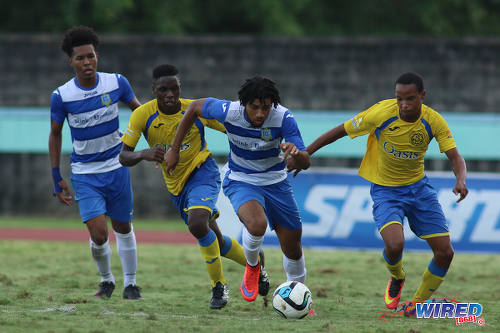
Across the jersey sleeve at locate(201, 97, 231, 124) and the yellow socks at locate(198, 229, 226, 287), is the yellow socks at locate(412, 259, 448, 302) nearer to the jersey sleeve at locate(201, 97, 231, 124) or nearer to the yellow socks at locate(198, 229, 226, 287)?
the yellow socks at locate(198, 229, 226, 287)

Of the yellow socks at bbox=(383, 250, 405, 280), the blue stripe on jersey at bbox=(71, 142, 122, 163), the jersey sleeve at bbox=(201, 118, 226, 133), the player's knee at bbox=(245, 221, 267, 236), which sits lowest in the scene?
the yellow socks at bbox=(383, 250, 405, 280)

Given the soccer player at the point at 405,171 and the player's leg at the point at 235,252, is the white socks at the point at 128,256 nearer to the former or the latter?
the player's leg at the point at 235,252

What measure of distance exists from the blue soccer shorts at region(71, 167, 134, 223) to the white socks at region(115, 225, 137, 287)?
20cm

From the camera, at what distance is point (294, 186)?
1278 cm

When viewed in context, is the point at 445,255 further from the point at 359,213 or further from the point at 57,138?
the point at 359,213

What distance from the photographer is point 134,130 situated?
7699mm

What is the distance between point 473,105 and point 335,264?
24.5 feet

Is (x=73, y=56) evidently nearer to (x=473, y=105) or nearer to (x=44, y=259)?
(x=44, y=259)

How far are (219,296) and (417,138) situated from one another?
229cm

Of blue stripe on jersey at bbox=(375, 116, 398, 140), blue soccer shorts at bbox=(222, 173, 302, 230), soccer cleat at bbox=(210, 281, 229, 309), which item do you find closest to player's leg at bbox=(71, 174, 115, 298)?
soccer cleat at bbox=(210, 281, 229, 309)

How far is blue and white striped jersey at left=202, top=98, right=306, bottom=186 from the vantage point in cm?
721

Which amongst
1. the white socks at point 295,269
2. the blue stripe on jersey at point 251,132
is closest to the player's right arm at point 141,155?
the blue stripe on jersey at point 251,132

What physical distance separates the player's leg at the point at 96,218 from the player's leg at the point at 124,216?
125 mm

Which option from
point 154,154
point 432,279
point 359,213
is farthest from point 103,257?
point 359,213
